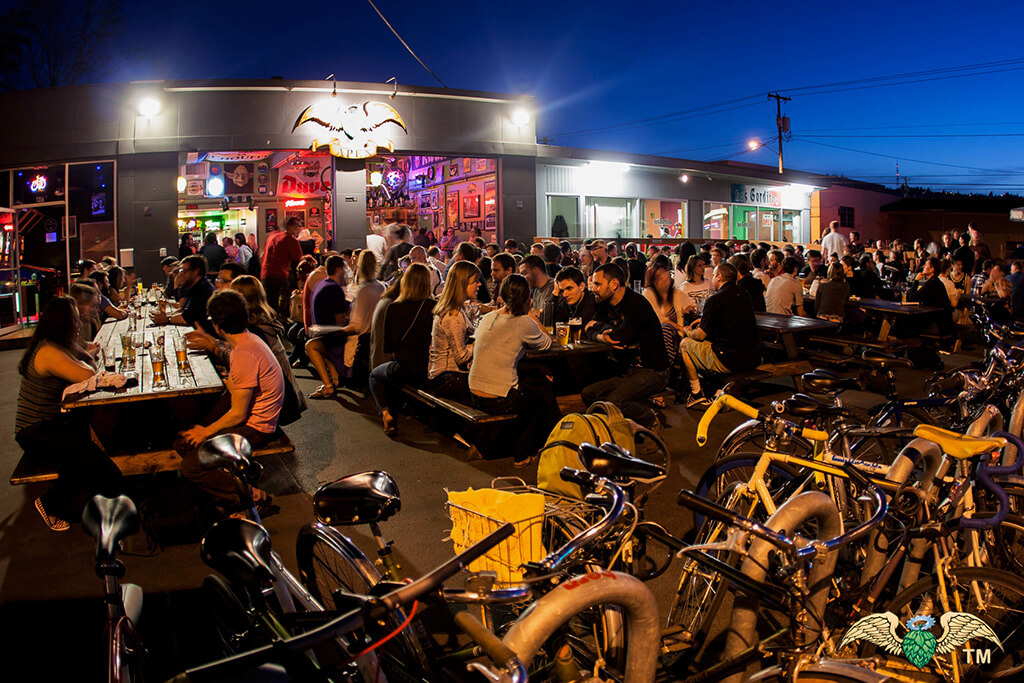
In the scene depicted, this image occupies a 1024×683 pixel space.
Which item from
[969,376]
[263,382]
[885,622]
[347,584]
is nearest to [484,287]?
[263,382]

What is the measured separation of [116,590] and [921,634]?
254 cm

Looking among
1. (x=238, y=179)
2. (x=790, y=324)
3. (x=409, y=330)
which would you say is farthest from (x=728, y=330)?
(x=238, y=179)

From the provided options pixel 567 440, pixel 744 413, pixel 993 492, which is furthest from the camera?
pixel 567 440

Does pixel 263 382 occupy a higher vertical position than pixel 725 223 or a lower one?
lower

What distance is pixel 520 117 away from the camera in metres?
19.1

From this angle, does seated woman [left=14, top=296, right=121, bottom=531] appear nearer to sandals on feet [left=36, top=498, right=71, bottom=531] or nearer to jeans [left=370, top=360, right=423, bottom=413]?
sandals on feet [left=36, top=498, right=71, bottom=531]

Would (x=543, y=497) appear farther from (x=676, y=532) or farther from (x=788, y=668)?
(x=676, y=532)

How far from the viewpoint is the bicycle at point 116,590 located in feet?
7.40

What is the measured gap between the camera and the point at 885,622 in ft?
7.05

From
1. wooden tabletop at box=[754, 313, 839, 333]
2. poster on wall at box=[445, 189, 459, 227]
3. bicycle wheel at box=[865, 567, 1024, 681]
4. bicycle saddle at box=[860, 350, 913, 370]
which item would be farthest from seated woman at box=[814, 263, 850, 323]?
poster on wall at box=[445, 189, 459, 227]

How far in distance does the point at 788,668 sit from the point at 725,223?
978 inches

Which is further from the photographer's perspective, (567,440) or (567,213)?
(567,213)

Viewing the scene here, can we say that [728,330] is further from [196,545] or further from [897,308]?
[196,545]

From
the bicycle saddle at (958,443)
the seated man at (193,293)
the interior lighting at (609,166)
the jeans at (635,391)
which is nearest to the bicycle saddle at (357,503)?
the bicycle saddle at (958,443)
